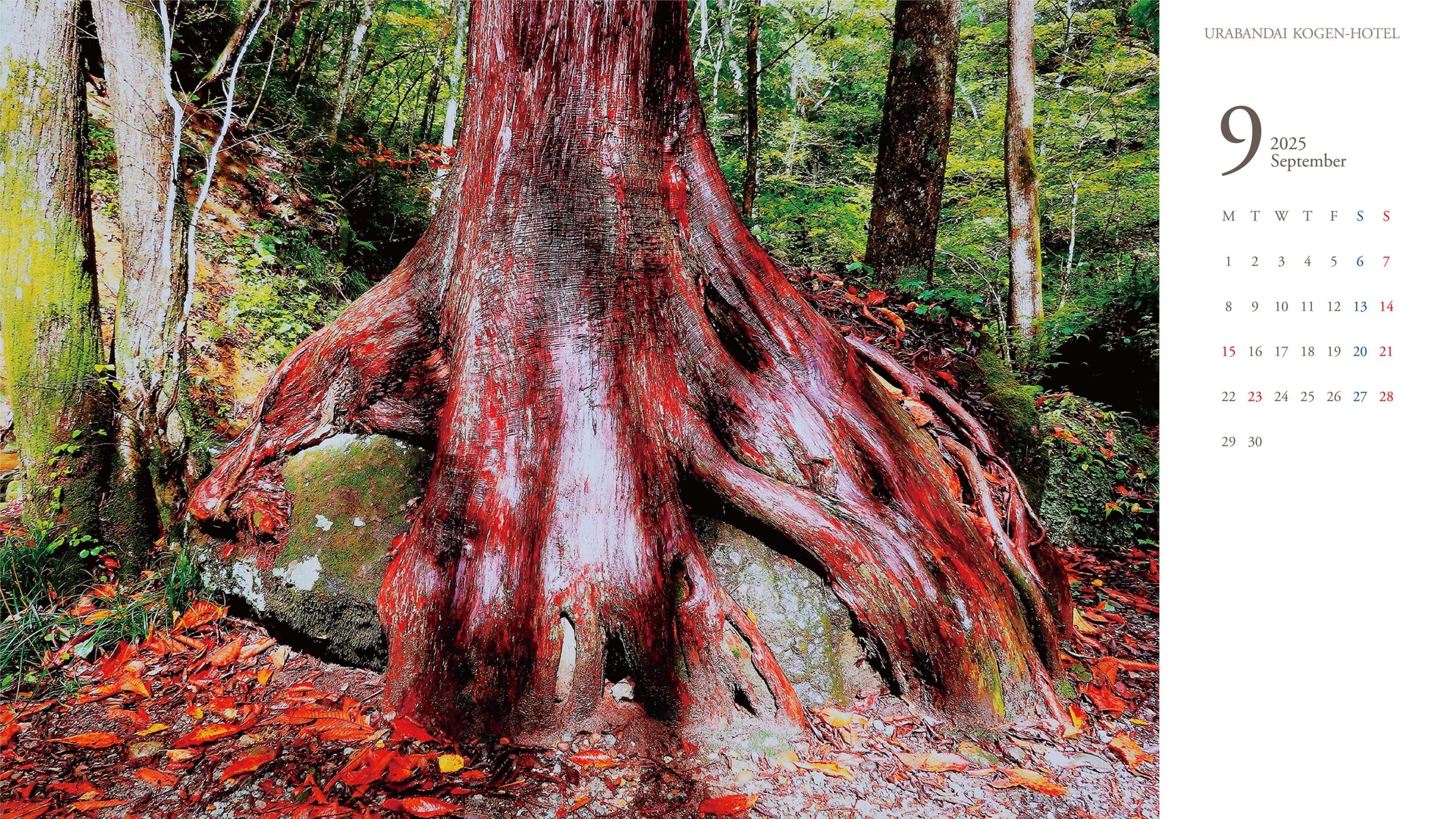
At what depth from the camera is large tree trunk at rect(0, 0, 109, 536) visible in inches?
93.0

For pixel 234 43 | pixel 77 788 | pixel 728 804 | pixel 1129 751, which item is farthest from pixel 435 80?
pixel 1129 751

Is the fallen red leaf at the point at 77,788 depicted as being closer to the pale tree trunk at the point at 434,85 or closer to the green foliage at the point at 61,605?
the green foliage at the point at 61,605

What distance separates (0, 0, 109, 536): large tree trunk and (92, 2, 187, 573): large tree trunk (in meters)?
0.10

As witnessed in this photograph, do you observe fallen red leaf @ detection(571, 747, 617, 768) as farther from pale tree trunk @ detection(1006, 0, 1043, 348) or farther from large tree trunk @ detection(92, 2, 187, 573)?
pale tree trunk @ detection(1006, 0, 1043, 348)

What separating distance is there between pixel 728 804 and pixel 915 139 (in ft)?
13.5

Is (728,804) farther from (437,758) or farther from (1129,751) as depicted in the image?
(1129,751)

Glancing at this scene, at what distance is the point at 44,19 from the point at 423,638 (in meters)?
2.68

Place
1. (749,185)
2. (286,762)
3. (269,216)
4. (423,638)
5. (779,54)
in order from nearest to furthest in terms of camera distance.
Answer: (286,762), (423,638), (269,216), (749,185), (779,54)
